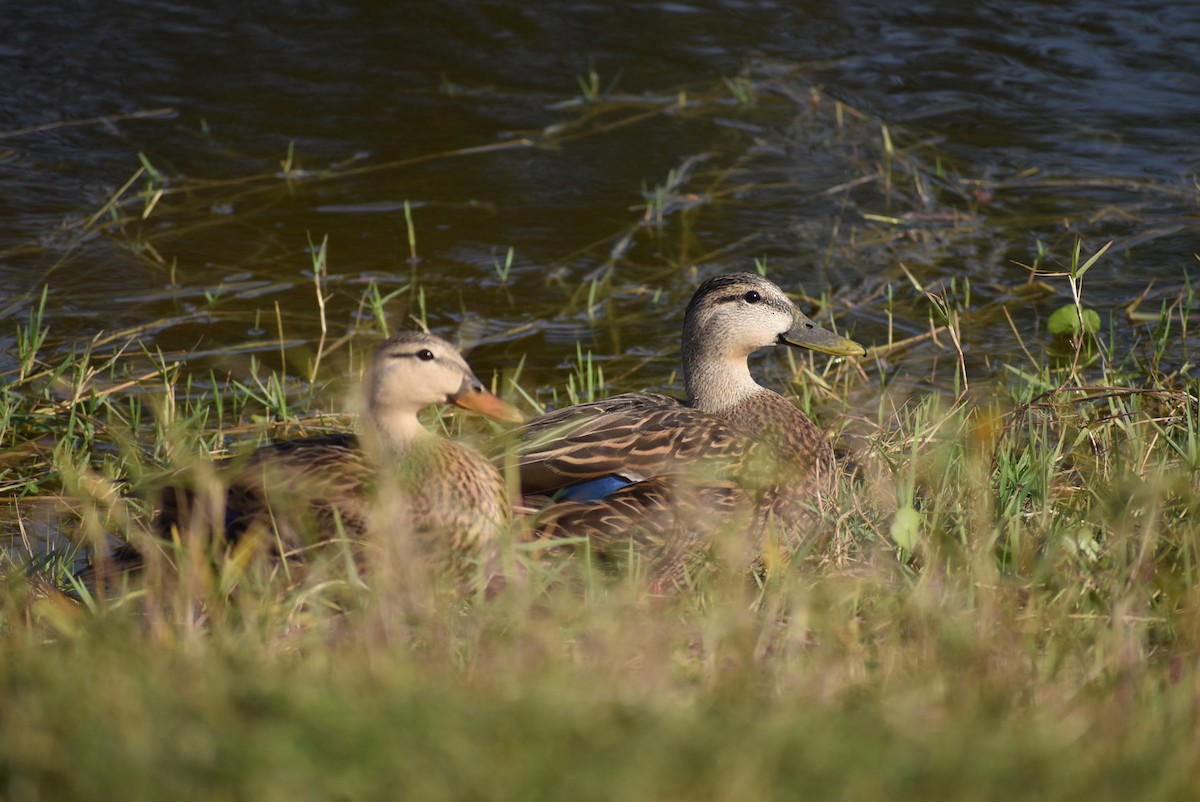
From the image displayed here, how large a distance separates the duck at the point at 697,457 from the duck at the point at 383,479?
0.98 ft

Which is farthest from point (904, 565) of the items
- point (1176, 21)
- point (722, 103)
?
point (1176, 21)

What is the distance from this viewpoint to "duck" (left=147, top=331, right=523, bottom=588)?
3.71 meters

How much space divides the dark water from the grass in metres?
1.41

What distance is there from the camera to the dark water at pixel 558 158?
267 inches

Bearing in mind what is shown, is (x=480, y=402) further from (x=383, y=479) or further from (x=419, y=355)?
(x=383, y=479)

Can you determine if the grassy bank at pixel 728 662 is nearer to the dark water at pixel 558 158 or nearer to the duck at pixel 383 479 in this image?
the duck at pixel 383 479

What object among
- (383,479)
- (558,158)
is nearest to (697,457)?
(383,479)

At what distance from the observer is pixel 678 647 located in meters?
3.00

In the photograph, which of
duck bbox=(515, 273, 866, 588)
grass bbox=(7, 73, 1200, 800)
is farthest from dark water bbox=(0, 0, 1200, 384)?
grass bbox=(7, 73, 1200, 800)

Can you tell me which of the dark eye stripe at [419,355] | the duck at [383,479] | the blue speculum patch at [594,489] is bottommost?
the blue speculum patch at [594,489]

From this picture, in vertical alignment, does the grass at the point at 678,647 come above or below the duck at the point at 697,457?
above

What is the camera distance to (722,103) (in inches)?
354

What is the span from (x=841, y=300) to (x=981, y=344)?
2.18ft

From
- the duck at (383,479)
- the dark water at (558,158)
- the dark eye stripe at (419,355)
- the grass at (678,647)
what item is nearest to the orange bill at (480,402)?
the duck at (383,479)
